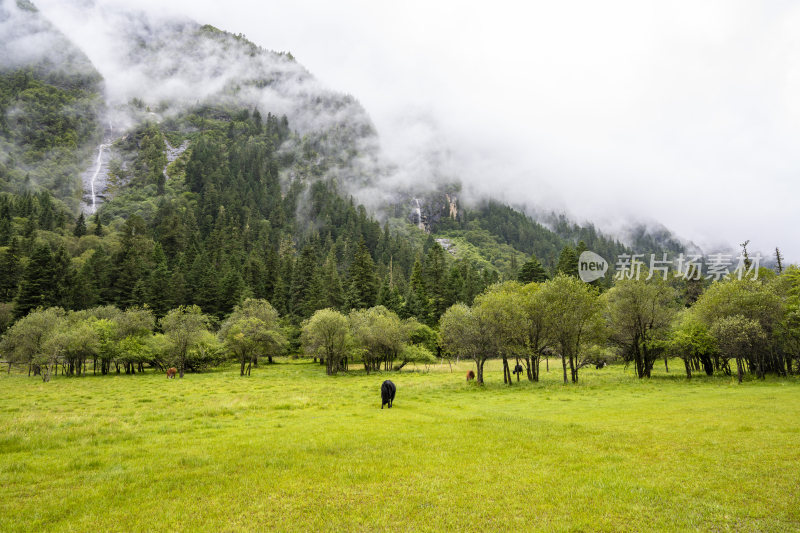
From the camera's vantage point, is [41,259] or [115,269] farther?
[115,269]

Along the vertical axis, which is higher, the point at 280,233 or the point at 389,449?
the point at 280,233

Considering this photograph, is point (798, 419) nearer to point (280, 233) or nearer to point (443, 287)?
point (443, 287)

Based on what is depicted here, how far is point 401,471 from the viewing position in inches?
500

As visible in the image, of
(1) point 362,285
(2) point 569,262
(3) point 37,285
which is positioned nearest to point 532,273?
(2) point 569,262

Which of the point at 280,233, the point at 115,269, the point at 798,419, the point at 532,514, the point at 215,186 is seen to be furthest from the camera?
the point at 215,186

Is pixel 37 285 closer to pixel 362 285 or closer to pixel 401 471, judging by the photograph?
pixel 362 285

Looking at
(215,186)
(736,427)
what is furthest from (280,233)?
(736,427)

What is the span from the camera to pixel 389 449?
50.9 ft

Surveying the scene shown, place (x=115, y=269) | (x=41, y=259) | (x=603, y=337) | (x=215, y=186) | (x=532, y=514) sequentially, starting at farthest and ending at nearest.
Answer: (x=215, y=186) → (x=115, y=269) → (x=41, y=259) → (x=603, y=337) → (x=532, y=514)

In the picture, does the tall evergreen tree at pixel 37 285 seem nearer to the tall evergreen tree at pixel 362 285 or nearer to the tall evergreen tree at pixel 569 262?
the tall evergreen tree at pixel 362 285

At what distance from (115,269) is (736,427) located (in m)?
128

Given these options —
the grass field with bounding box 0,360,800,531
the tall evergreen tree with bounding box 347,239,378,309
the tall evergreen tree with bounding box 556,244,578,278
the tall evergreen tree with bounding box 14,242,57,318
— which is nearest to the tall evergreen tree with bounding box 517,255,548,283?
the tall evergreen tree with bounding box 556,244,578,278

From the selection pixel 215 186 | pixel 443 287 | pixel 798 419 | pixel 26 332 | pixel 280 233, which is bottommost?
pixel 798 419

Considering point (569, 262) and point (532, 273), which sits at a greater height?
point (569, 262)
